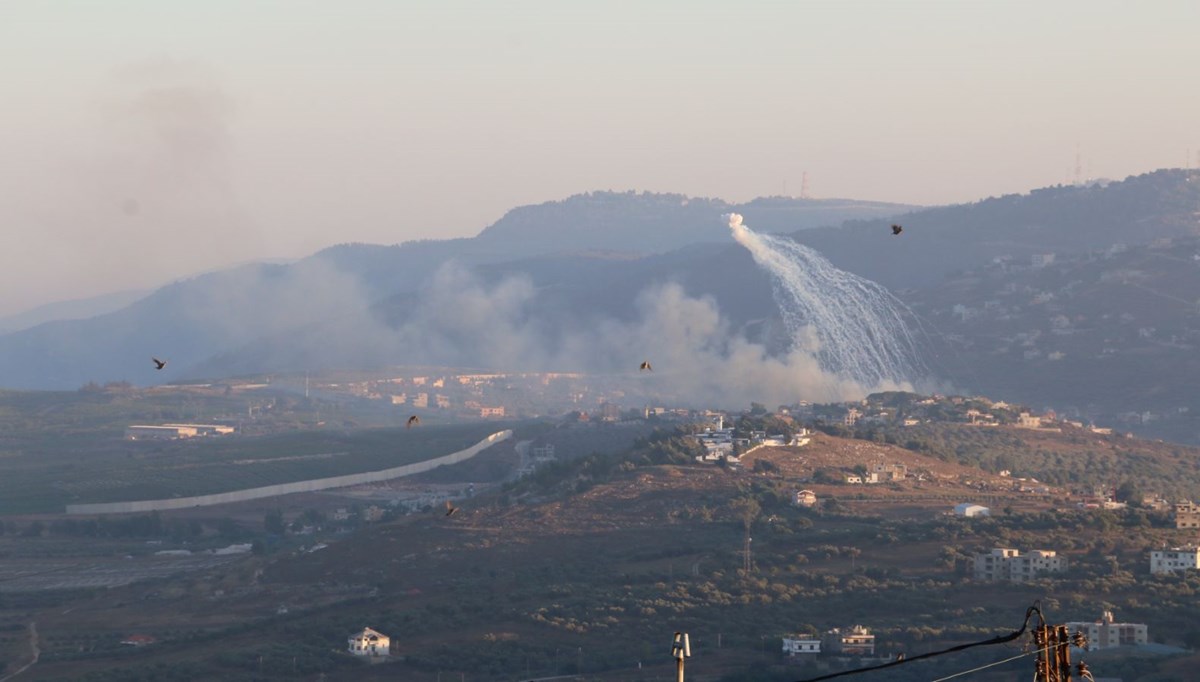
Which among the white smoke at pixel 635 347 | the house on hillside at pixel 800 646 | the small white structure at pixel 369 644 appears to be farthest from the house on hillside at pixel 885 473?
the white smoke at pixel 635 347

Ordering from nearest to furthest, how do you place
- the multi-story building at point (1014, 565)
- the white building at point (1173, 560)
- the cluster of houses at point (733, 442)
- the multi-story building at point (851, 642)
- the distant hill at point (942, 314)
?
1. the multi-story building at point (851, 642)
2. the white building at point (1173, 560)
3. the multi-story building at point (1014, 565)
4. the cluster of houses at point (733, 442)
5. the distant hill at point (942, 314)

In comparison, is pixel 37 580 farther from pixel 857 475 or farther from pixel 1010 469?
pixel 1010 469

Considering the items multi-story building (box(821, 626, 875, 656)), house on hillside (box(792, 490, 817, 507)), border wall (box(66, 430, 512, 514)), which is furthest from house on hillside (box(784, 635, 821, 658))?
border wall (box(66, 430, 512, 514))

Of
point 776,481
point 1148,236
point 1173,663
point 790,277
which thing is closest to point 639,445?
point 776,481

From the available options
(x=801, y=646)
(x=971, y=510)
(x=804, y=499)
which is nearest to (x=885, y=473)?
(x=804, y=499)

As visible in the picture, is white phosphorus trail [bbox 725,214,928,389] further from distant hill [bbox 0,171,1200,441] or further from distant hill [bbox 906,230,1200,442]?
distant hill [bbox 906,230,1200,442]

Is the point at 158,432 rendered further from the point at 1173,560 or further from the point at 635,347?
the point at 1173,560

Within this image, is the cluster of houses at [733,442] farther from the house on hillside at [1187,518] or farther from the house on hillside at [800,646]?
the house on hillside at [800,646]
